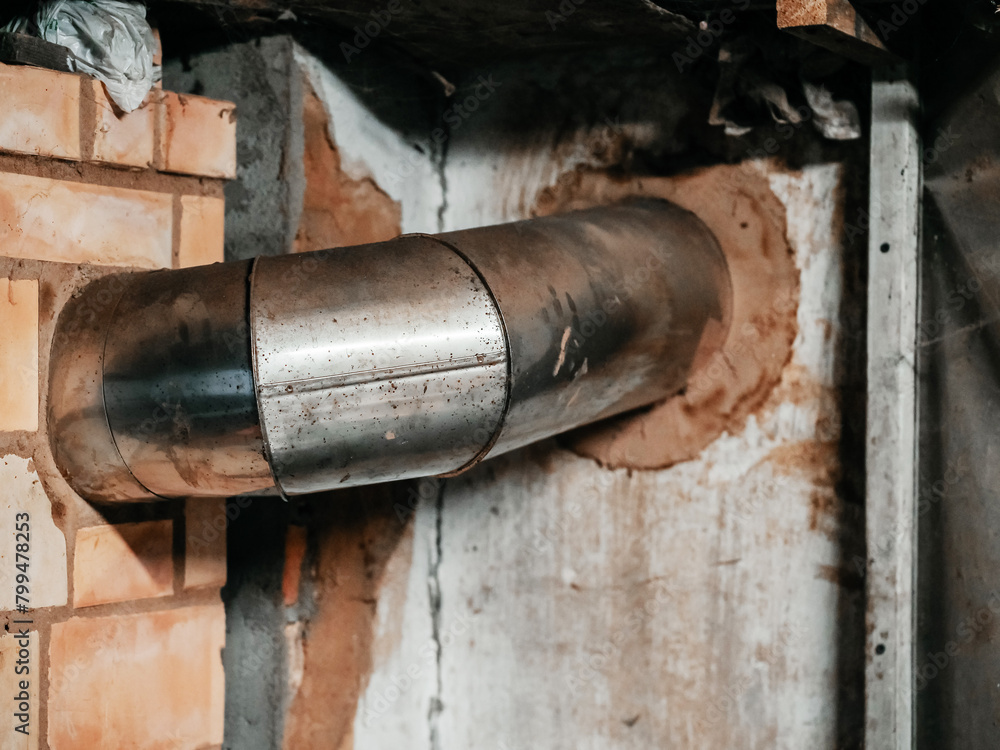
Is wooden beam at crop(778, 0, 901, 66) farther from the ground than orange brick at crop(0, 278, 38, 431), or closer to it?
farther from the ground

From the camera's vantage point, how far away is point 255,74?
2.03 meters

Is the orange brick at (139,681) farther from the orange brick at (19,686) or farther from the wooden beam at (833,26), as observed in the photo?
the wooden beam at (833,26)

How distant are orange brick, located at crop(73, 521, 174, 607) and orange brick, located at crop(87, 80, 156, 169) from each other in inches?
26.3

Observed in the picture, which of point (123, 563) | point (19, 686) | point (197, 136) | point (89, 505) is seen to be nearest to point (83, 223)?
point (197, 136)

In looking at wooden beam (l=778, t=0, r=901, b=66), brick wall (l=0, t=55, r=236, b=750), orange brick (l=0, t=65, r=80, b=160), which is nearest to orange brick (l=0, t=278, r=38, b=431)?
brick wall (l=0, t=55, r=236, b=750)

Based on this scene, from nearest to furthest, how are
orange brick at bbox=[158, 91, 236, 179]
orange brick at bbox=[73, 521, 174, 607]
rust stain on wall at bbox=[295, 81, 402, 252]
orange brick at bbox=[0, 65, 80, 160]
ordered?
orange brick at bbox=[0, 65, 80, 160]
orange brick at bbox=[73, 521, 174, 607]
orange brick at bbox=[158, 91, 236, 179]
rust stain on wall at bbox=[295, 81, 402, 252]

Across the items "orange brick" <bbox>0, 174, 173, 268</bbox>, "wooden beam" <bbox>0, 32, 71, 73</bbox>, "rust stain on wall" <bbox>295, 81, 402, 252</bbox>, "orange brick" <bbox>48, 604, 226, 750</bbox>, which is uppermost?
"wooden beam" <bbox>0, 32, 71, 73</bbox>

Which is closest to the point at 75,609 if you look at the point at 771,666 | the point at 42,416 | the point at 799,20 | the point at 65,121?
the point at 42,416

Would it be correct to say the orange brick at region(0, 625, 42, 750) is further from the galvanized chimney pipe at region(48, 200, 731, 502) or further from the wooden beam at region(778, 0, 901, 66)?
the wooden beam at region(778, 0, 901, 66)

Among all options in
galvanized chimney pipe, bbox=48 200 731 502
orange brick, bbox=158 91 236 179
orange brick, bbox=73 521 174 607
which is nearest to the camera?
galvanized chimney pipe, bbox=48 200 731 502

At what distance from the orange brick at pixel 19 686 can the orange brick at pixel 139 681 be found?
28 millimetres

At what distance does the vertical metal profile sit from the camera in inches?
66.9

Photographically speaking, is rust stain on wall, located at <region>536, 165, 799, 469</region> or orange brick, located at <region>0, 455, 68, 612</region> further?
rust stain on wall, located at <region>536, 165, 799, 469</region>

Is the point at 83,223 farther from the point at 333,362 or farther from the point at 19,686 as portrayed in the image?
the point at 19,686
